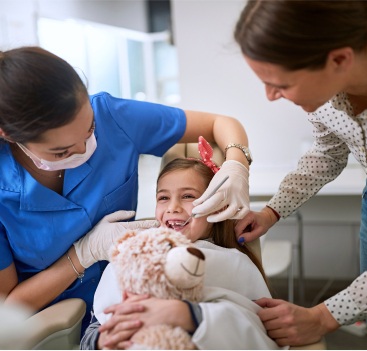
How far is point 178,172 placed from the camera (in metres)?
1.40

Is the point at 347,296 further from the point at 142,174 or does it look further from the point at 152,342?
the point at 142,174

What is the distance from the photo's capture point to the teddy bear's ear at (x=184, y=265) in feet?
2.96

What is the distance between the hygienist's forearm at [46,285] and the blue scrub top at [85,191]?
0.10ft

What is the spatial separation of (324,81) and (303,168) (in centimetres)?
53

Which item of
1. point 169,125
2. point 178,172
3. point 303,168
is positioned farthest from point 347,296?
point 169,125

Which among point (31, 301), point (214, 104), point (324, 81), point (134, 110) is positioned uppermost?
point (324, 81)

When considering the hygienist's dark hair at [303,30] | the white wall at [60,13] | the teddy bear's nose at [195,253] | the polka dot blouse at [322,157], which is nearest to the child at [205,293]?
the teddy bear's nose at [195,253]

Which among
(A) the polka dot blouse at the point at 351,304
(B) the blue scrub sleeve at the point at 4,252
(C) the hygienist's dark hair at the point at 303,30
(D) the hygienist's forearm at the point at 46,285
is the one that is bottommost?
(D) the hygienist's forearm at the point at 46,285

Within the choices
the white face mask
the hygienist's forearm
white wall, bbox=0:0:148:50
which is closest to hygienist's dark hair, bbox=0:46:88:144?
the white face mask

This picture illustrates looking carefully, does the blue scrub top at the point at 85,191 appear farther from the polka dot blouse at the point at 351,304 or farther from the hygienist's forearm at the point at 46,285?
the polka dot blouse at the point at 351,304

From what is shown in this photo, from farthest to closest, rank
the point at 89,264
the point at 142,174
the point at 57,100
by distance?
the point at 142,174 < the point at 89,264 < the point at 57,100

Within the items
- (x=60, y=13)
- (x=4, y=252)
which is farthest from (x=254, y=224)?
(x=60, y=13)

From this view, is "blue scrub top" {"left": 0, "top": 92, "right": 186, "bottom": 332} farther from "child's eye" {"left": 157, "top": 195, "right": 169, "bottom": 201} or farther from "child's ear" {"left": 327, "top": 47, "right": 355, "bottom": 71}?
"child's ear" {"left": 327, "top": 47, "right": 355, "bottom": 71}

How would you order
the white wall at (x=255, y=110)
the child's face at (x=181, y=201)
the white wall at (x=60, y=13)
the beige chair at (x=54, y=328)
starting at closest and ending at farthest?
the beige chair at (x=54, y=328) → the child's face at (x=181, y=201) → the white wall at (x=255, y=110) → the white wall at (x=60, y=13)
